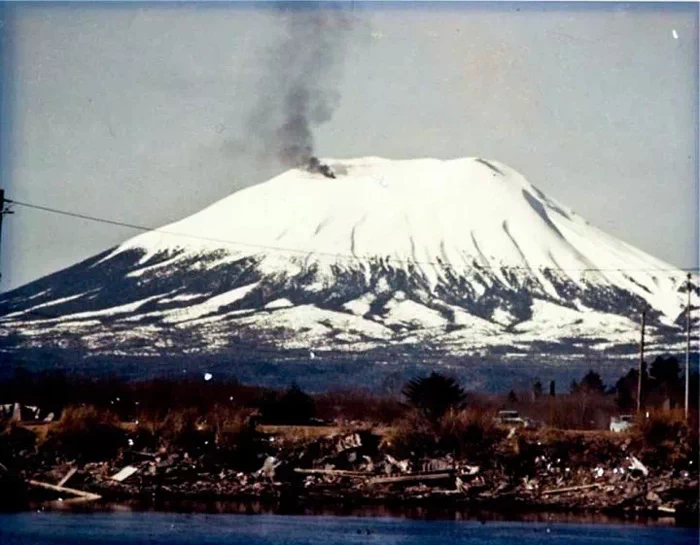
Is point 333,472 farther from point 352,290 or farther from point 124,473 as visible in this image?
point 352,290

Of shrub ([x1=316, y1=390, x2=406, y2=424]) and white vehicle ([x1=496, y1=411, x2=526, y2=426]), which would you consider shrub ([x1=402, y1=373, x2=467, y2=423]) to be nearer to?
shrub ([x1=316, y1=390, x2=406, y2=424])

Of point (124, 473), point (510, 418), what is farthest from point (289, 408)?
point (510, 418)

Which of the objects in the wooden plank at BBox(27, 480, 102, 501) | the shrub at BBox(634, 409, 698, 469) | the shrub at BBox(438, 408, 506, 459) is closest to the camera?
the shrub at BBox(634, 409, 698, 469)

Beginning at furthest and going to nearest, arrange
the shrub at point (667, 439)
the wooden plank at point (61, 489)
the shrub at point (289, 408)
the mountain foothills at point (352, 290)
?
the mountain foothills at point (352, 290) → the shrub at point (289, 408) → the wooden plank at point (61, 489) → the shrub at point (667, 439)

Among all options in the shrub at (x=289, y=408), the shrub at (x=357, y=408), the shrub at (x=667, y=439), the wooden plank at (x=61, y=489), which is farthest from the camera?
the shrub at (x=357, y=408)

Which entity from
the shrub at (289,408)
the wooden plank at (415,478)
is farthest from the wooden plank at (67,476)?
the wooden plank at (415,478)

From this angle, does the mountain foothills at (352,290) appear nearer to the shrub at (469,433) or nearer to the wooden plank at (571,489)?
the shrub at (469,433)

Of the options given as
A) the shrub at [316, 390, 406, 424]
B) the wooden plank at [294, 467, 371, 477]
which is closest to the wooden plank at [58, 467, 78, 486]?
the wooden plank at [294, 467, 371, 477]
